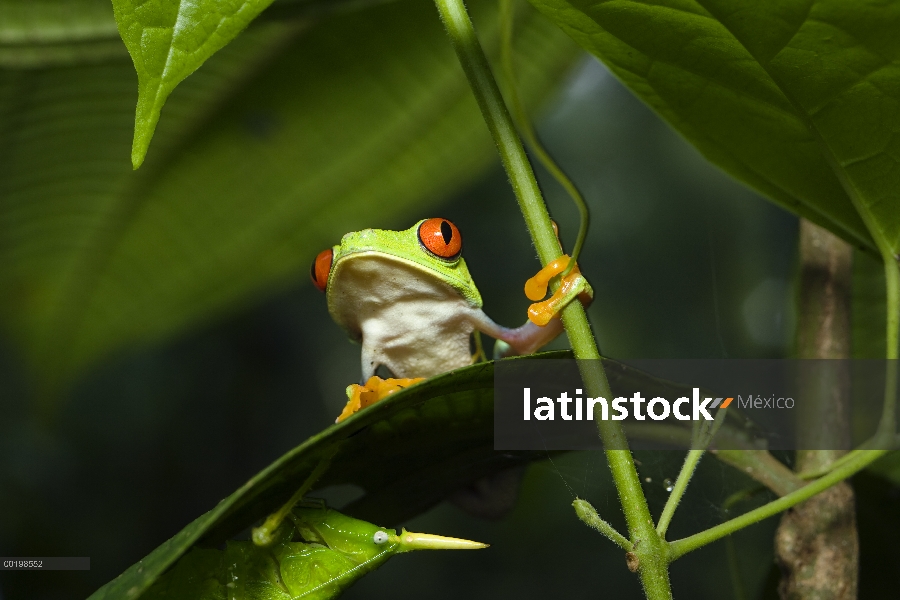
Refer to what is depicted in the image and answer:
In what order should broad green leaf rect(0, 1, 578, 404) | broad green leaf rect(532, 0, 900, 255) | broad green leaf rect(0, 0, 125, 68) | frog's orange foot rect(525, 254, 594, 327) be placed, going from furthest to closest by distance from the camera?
1. broad green leaf rect(0, 1, 578, 404)
2. broad green leaf rect(0, 0, 125, 68)
3. frog's orange foot rect(525, 254, 594, 327)
4. broad green leaf rect(532, 0, 900, 255)

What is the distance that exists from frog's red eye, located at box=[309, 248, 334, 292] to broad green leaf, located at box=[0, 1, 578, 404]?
64cm

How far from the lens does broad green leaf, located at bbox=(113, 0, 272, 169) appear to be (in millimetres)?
397

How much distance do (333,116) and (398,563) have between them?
1.62 m

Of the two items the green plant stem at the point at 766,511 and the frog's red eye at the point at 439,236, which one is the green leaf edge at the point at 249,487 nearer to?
the green plant stem at the point at 766,511

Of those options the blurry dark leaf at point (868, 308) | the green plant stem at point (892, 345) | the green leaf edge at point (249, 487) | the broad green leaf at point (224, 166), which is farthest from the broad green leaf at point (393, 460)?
the broad green leaf at point (224, 166)

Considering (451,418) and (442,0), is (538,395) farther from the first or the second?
(442,0)

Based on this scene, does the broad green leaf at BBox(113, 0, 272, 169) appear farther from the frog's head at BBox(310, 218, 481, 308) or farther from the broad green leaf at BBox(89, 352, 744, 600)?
the frog's head at BBox(310, 218, 481, 308)

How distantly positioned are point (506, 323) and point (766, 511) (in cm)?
132

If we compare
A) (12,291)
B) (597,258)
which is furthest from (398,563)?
(12,291)

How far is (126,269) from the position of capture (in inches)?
66.3

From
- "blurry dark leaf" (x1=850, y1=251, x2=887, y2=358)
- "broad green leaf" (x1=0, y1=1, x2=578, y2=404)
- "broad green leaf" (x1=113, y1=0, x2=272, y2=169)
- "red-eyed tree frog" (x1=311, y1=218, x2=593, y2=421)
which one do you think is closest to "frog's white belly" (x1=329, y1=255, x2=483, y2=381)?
"red-eyed tree frog" (x1=311, y1=218, x2=593, y2=421)

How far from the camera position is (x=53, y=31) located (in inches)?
47.4

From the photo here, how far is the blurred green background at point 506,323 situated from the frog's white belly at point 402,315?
22cm

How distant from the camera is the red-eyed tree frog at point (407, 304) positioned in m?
Answer: 0.88
